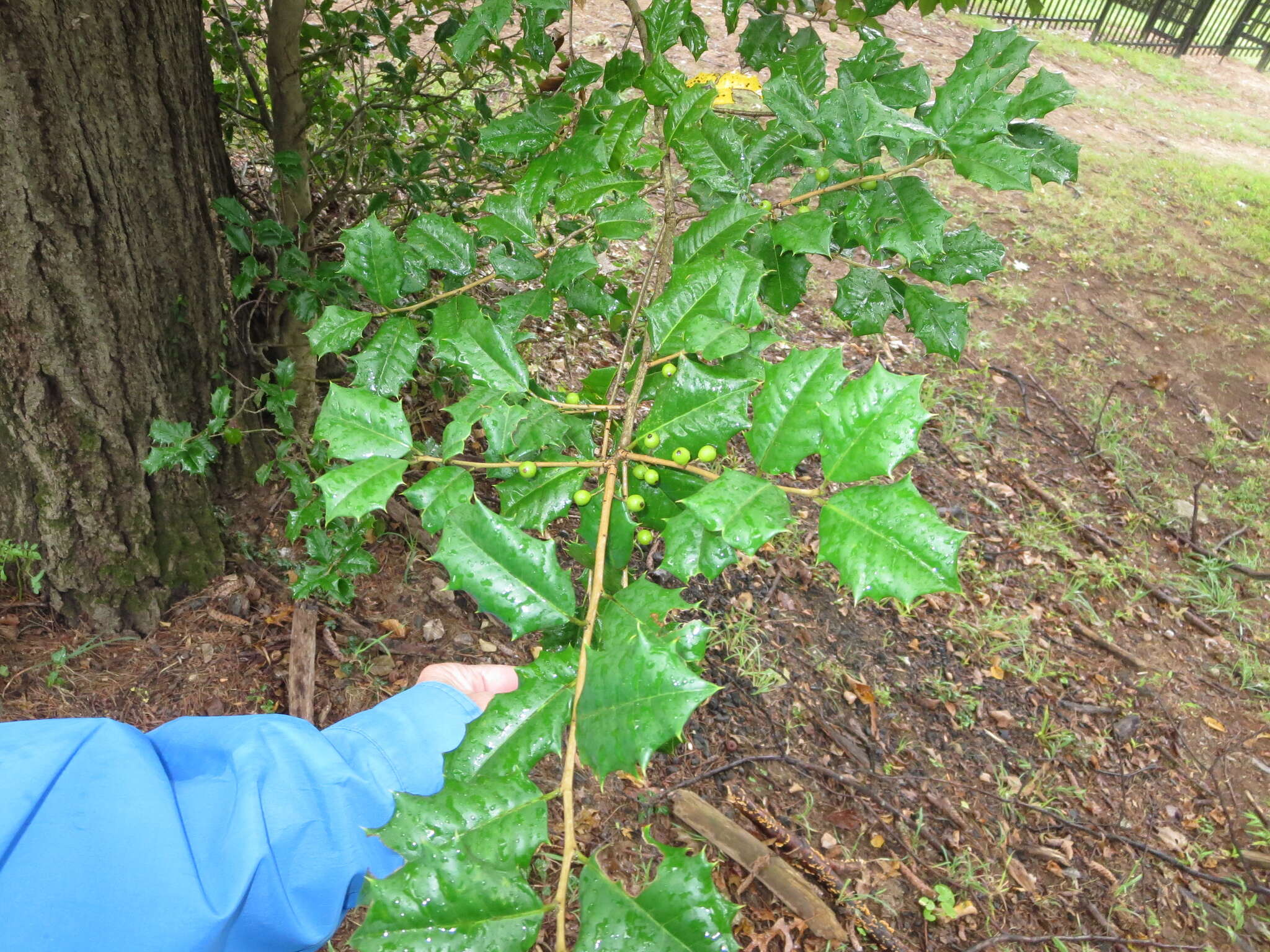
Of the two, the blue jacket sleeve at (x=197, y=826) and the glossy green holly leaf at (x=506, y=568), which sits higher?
the glossy green holly leaf at (x=506, y=568)

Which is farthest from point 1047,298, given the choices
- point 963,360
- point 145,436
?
point 145,436

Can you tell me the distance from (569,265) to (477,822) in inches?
40.3

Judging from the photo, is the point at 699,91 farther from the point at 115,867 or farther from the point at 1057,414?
the point at 1057,414

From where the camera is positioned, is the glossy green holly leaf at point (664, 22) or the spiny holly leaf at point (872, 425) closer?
the spiny holly leaf at point (872, 425)

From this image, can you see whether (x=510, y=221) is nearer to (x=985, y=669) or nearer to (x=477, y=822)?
(x=477, y=822)

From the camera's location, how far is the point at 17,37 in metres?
1.55

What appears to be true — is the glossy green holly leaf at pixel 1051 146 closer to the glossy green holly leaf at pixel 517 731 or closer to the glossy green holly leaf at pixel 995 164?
the glossy green holly leaf at pixel 995 164

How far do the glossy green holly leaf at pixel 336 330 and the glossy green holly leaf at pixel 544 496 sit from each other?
1.56 feet

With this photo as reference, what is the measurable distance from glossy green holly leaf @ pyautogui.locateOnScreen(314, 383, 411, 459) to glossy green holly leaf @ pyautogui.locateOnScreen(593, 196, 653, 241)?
0.52 m

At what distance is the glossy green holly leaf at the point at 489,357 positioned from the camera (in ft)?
3.95

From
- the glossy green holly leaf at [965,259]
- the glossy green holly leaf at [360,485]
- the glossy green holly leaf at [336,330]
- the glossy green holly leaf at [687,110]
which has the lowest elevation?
the glossy green holly leaf at [336,330]

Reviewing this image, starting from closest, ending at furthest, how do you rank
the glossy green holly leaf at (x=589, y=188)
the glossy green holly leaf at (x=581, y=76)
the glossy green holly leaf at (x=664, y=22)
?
the glossy green holly leaf at (x=589, y=188)
the glossy green holly leaf at (x=664, y=22)
the glossy green holly leaf at (x=581, y=76)

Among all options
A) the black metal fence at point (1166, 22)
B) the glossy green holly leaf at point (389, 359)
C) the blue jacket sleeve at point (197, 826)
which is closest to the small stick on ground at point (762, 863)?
the blue jacket sleeve at point (197, 826)

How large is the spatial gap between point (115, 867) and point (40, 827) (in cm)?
10
